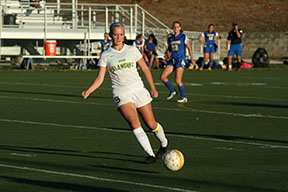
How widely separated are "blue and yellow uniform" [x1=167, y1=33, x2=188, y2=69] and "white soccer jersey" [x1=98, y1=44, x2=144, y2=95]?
10.2 meters

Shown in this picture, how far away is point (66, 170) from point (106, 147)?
2.11 meters

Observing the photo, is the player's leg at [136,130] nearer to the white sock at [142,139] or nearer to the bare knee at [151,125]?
the white sock at [142,139]

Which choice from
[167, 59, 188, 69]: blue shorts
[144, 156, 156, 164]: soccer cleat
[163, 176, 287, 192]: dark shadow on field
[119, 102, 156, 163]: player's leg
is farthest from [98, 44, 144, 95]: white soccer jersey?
[167, 59, 188, 69]: blue shorts

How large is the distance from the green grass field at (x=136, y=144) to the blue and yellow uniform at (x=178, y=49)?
1066 mm

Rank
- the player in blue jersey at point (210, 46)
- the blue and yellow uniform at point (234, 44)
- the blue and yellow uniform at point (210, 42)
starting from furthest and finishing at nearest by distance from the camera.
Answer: the blue and yellow uniform at point (210, 42), the player in blue jersey at point (210, 46), the blue and yellow uniform at point (234, 44)

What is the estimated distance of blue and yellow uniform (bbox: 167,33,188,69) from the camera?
2033cm

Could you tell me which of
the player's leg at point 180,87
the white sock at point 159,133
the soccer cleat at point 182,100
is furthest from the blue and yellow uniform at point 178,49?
the white sock at point 159,133

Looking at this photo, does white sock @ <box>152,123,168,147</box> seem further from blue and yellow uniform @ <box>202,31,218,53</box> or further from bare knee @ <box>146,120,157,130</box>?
blue and yellow uniform @ <box>202,31,218,53</box>

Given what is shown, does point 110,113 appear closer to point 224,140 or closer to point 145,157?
point 224,140

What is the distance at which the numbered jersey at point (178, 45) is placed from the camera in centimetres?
2031

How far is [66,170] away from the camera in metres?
9.66

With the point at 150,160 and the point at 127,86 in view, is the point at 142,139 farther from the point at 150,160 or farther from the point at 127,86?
the point at 127,86

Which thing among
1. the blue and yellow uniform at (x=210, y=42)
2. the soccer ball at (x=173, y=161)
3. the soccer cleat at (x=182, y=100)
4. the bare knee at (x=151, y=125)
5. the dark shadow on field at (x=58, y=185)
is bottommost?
the soccer cleat at (x=182, y=100)

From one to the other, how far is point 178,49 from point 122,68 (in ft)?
34.3
